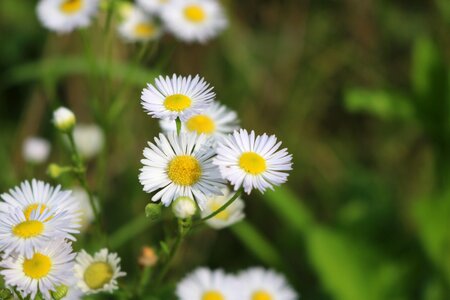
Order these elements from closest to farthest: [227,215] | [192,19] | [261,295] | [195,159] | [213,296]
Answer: [195,159] < [227,215] < [213,296] < [261,295] < [192,19]

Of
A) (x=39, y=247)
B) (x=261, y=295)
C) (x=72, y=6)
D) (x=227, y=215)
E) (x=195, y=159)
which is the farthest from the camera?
(x=72, y=6)

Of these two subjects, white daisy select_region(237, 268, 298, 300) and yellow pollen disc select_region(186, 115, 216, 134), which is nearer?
yellow pollen disc select_region(186, 115, 216, 134)

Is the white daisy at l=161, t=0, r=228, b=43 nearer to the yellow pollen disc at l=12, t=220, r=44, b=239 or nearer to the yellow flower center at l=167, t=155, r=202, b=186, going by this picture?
the yellow flower center at l=167, t=155, r=202, b=186

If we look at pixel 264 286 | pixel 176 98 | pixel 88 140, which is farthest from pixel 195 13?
pixel 176 98

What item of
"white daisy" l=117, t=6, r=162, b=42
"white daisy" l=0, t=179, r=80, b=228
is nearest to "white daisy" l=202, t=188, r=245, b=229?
"white daisy" l=0, t=179, r=80, b=228

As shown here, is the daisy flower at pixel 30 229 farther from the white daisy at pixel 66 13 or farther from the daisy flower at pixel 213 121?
the white daisy at pixel 66 13

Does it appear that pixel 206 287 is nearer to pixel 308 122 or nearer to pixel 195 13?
pixel 195 13
